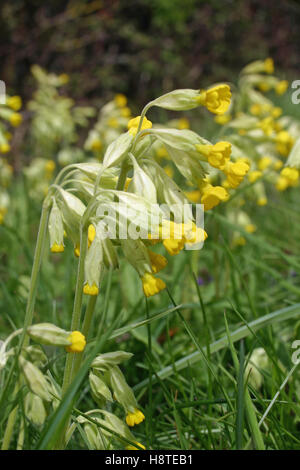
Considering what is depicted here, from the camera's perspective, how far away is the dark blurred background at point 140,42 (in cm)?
666

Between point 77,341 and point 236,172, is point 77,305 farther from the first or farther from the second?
point 236,172

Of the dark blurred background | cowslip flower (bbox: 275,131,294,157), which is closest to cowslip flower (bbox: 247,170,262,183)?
cowslip flower (bbox: 275,131,294,157)

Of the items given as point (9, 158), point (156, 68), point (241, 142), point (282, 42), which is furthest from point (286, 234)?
point (282, 42)

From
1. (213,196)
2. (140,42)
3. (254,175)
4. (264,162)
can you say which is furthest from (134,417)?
(140,42)

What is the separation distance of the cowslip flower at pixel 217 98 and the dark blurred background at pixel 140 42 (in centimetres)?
591

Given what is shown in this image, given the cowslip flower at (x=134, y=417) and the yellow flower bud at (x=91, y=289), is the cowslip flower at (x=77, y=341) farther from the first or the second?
the cowslip flower at (x=134, y=417)

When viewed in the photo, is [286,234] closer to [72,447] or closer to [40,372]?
[72,447]

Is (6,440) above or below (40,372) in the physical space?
below

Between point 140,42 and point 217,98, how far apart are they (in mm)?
7247

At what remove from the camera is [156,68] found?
8.03 m

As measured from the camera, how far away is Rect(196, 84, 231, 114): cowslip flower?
3.49 ft

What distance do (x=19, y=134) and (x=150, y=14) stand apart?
3.38 meters

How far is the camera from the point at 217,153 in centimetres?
104

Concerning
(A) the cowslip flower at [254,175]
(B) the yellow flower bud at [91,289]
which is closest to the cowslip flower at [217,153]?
(B) the yellow flower bud at [91,289]
